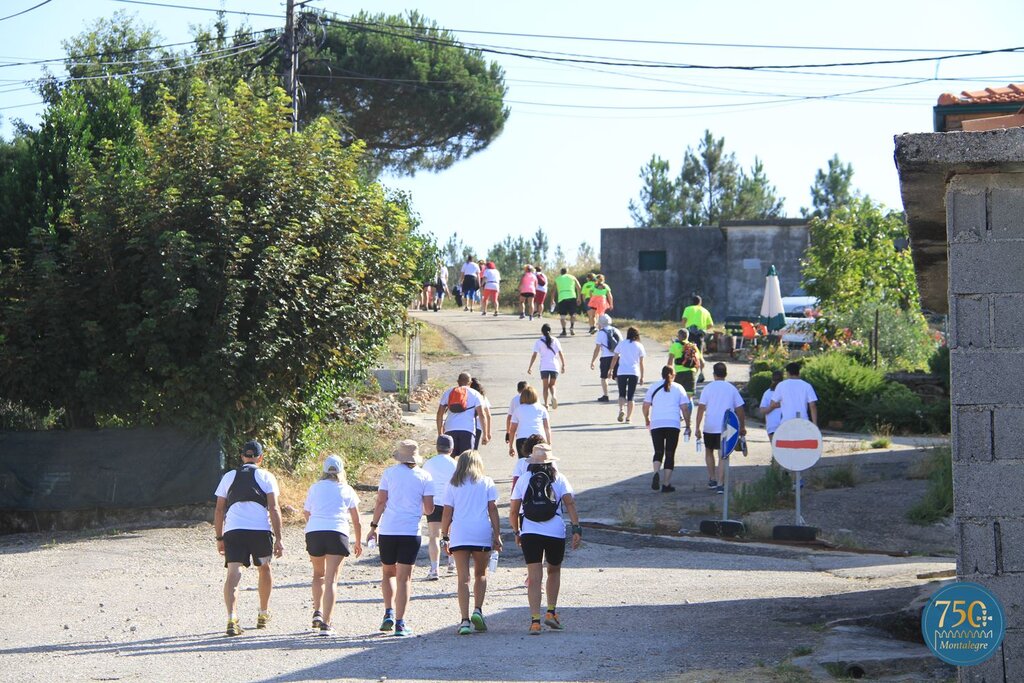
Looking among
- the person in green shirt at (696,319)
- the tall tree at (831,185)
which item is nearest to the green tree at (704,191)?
the tall tree at (831,185)

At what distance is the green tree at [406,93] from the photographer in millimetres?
40094

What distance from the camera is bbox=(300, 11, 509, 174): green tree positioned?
132 feet

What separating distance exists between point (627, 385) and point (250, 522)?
41.5 ft

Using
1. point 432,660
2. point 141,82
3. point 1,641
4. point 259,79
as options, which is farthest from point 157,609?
point 141,82

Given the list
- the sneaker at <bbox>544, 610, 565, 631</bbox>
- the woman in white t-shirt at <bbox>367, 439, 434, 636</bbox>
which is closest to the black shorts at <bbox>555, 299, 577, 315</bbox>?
the woman in white t-shirt at <bbox>367, 439, 434, 636</bbox>

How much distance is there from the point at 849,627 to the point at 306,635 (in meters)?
4.49

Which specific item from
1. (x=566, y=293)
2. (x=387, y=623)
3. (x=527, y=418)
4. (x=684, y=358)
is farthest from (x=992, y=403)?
(x=566, y=293)

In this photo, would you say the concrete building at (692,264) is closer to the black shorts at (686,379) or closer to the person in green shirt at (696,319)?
the person in green shirt at (696,319)

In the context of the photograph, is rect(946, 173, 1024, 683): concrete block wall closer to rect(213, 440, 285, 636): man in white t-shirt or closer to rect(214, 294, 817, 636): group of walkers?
rect(214, 294, 817, 636): group of walkers

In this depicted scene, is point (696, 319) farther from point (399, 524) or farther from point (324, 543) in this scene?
point (324, 543)

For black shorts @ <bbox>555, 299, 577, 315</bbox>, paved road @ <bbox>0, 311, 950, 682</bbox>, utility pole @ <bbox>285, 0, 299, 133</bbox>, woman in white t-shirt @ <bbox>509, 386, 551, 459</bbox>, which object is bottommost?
paved road @ <bbox>0, 311, 950, 682</bbox>

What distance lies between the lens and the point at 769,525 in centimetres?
1495

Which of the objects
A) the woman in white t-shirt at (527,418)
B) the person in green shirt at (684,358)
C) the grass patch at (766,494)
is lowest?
the grass patch at (766,494)

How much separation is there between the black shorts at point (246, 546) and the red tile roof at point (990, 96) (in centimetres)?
827
